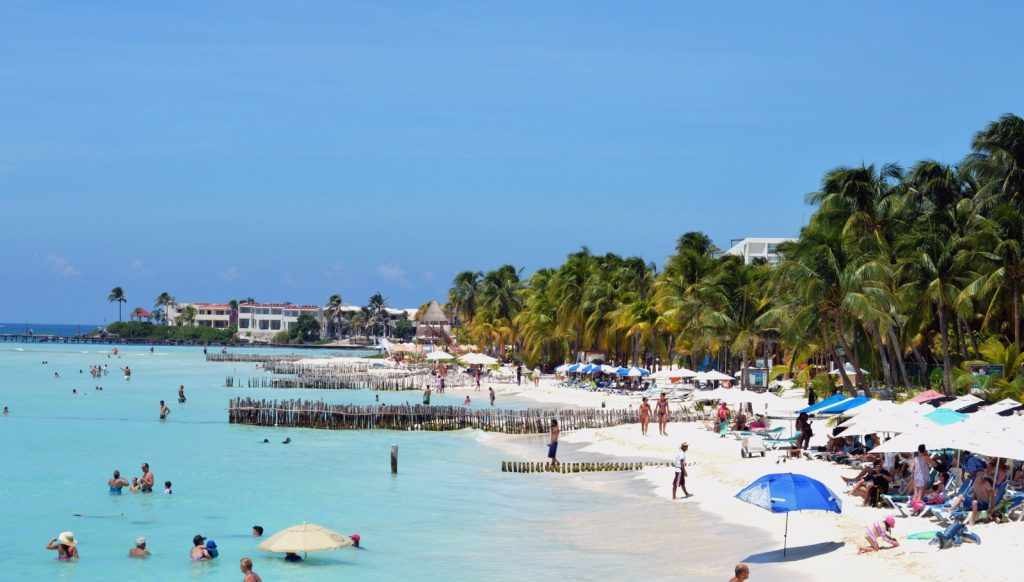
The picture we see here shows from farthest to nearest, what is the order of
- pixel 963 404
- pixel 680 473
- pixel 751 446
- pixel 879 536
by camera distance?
pixel 751 446, pixel 680 473, pixel 963 404, pixel 879 536

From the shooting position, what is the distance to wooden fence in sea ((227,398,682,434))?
152ft

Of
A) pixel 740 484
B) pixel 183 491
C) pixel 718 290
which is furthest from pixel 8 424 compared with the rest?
pixel 740 484

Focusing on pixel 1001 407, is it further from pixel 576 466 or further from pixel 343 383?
pixel 343 383

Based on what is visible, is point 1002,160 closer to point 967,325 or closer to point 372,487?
point 967,325

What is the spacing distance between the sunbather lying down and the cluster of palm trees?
13644 millimetres

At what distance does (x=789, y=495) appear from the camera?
1811 centimetres

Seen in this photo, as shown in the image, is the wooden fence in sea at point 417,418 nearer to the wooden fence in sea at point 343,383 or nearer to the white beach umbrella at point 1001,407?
the white beach umbrella at point 1001,407

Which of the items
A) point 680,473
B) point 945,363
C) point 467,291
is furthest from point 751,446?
point 467,291

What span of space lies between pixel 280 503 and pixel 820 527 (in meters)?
14.0

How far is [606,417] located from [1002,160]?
1806cm

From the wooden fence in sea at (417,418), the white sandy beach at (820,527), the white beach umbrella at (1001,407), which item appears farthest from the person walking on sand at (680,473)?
the wooden fence in sea at (417,418)

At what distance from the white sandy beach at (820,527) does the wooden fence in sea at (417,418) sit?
7.25 metres

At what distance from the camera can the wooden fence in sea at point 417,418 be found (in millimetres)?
46250

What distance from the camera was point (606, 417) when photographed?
155 feet
